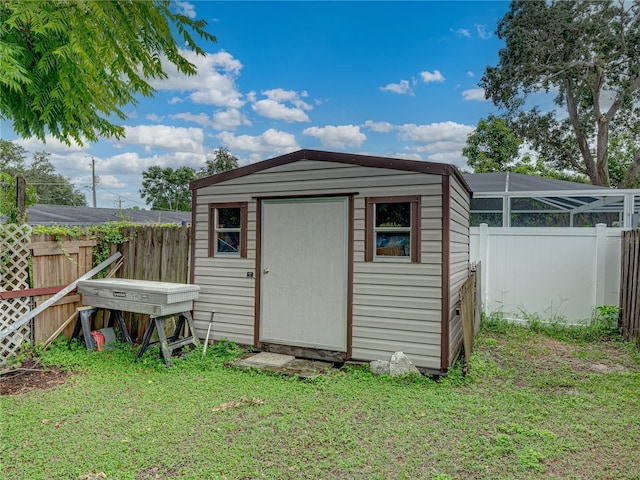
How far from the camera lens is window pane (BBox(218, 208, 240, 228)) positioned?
541 cm

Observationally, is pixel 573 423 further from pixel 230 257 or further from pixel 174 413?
pixel 230 257

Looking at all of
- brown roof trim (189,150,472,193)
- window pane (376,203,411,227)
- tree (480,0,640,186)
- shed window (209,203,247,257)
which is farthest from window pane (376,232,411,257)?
tree (480,0,640,186)

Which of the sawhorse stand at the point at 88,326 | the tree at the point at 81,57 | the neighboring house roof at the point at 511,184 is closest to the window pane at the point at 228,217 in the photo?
the tree at the point at 81,57

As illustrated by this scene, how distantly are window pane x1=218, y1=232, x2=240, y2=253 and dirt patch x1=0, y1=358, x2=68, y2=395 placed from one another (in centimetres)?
224

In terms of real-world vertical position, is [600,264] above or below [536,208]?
below

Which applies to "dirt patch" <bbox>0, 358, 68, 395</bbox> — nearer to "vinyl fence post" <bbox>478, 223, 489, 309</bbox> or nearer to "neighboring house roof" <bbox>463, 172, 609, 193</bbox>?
"vinyl fence post" <bbox>478, 223, 489, 309</bbox>

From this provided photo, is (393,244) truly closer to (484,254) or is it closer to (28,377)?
(484,254)

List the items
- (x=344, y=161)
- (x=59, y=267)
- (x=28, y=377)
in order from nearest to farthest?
(x=28, y=377), (x=344, y=161), (x=59, y=267)

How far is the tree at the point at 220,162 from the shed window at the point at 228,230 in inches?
742

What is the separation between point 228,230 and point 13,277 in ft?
8.23

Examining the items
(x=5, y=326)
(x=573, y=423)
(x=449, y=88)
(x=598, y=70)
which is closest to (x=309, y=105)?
(x=449, y=88)

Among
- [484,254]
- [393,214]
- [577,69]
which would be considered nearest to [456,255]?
[393,214]

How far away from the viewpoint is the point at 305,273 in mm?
4961

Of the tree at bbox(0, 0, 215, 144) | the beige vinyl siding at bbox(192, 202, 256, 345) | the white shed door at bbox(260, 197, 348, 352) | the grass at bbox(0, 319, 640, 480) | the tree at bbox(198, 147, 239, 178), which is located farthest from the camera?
the tree at bbox(198, 147, 239, 178)
